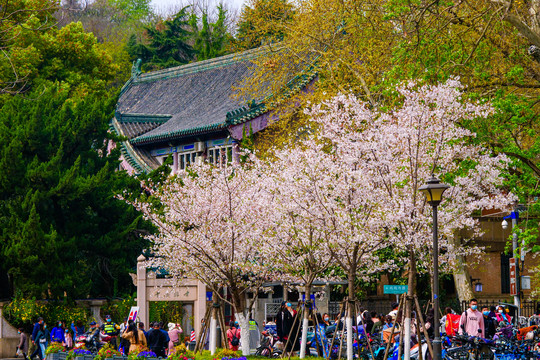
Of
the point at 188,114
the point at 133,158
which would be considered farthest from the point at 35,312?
the point at 188,114

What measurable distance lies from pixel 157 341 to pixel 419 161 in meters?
8.14

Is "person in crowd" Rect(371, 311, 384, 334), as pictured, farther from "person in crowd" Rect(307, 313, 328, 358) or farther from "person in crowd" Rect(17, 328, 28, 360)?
"person in crowd" Rect(17, 328, 28, 360)

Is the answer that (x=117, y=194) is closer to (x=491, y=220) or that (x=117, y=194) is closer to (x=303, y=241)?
(x=303, y=241)

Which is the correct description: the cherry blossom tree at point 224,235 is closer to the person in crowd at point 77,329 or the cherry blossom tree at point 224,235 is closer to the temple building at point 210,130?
the temple building at point 210,130

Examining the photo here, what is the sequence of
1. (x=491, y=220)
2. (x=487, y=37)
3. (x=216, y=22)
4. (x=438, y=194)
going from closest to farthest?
1. (x=438, y=194)
2. (x=487, y=37)
3. (x=491, y=220)
4. (x=216, y=22)

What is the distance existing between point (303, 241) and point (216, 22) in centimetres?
5384

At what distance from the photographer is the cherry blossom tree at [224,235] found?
23953 millimetres

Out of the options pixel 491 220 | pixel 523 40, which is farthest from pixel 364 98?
pixel 491 220

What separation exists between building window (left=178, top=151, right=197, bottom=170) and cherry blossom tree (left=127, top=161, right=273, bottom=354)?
2010 centimetres

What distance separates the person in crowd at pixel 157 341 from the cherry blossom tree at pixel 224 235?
147cm

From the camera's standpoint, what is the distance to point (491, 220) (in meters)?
42.7

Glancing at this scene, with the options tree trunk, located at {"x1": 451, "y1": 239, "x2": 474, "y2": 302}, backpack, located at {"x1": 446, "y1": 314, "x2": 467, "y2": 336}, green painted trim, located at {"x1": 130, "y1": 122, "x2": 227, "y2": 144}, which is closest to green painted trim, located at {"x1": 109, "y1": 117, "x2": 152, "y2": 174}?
green painted trim, located at {"x1": 130, "y1": 122, "x2": 227, "y2": 144}

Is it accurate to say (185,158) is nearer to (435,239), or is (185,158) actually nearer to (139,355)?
(139,355)

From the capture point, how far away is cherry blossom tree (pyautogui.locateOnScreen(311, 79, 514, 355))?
65.7ft
